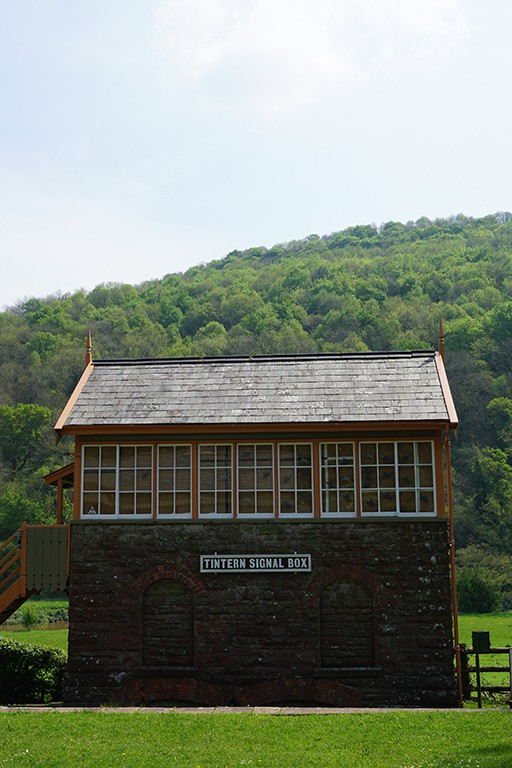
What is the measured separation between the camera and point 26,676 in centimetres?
1934

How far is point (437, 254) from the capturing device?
102 meters

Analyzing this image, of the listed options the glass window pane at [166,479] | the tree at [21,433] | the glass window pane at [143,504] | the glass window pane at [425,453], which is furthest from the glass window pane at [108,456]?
the tree at [21,433]

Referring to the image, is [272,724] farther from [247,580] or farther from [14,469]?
[14,469]

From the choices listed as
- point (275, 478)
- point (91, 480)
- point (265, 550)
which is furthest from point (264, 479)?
point (91, 480)

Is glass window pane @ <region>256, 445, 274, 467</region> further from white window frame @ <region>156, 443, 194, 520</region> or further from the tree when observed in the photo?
the tree

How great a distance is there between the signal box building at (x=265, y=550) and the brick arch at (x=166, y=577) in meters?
0.03

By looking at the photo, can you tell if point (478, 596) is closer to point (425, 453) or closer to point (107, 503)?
point (425, 453)

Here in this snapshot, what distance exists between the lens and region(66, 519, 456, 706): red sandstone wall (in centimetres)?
1769

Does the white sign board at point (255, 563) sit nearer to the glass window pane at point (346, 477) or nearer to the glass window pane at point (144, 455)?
the glass window pane at point (346, 477)

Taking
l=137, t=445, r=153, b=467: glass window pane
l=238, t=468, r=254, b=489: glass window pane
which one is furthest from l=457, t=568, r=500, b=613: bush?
l=137, t=445, r=153, b=467: glass window pane

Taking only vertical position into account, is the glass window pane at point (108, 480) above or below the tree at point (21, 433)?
below

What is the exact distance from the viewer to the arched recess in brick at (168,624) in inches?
716

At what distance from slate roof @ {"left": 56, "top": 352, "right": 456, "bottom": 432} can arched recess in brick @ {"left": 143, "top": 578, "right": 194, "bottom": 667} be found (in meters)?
3.33

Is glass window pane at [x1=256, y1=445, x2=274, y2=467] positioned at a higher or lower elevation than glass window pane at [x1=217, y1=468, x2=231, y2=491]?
higher
